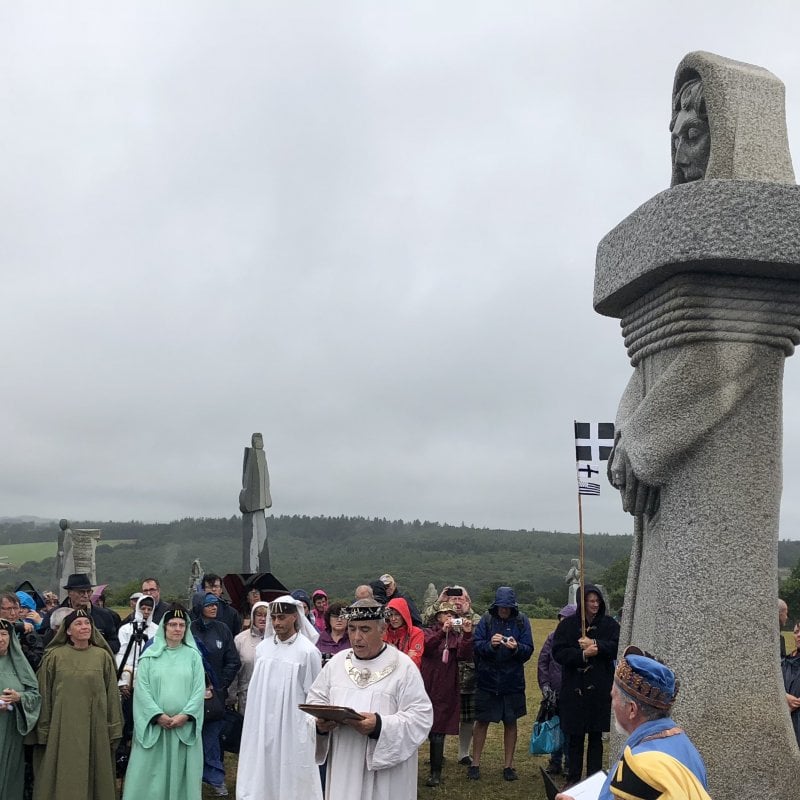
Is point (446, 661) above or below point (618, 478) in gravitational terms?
below

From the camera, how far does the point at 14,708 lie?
6840mm

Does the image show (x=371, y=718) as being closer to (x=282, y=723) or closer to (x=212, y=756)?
(x=282, y=723)

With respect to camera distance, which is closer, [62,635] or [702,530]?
[702,530]

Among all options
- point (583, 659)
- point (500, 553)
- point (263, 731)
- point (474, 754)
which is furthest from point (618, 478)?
point (500, 553)

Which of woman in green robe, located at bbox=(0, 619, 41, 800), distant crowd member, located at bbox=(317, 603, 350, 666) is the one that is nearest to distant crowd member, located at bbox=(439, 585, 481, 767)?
distant crowd member, located at bbox=(317, 603, 350, 666)

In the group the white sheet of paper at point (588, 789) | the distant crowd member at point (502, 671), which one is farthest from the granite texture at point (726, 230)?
the distant crowd member at point (502, 671)

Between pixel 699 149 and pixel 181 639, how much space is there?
549 cm

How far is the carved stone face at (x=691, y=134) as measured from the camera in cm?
483

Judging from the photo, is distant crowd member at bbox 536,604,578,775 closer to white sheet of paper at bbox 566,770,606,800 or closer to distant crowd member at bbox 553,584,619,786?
distant crowd member at bbox 553,584,619,786

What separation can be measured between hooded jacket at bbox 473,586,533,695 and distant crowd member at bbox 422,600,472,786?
16 centimetres

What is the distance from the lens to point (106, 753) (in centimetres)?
702

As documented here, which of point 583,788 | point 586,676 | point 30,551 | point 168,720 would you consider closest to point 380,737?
point 583,788

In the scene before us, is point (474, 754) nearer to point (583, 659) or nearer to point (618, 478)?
point (583, 659)

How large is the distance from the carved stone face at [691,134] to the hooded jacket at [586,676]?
161 inches
